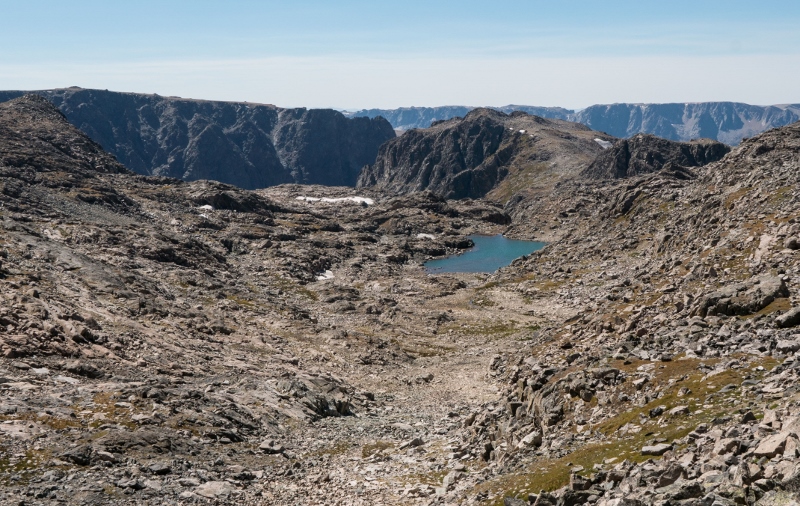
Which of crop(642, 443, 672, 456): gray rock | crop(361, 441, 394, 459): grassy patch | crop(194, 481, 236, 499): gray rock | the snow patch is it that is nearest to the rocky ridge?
crop(642, 443, 672, 456): gray rock

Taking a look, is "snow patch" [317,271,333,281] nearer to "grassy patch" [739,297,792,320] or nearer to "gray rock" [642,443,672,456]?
"grassy patch" [739,297,792,320]

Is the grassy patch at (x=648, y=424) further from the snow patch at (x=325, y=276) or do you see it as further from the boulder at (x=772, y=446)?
the snow patch at (x=325, y=276)

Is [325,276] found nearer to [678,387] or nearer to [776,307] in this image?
[776,307]

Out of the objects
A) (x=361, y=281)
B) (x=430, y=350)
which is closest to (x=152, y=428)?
(x=430, y=350)

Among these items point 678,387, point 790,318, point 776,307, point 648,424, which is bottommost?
point 648,424

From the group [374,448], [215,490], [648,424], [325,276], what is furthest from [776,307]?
[325,276]

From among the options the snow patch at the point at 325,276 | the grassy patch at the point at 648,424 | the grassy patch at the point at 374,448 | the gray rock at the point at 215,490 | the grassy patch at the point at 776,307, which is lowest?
the snow patch at the point at 325,276

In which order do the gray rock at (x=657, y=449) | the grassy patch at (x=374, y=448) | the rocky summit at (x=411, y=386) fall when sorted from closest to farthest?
the gray rock at (x=657, y=449), the rocky summit at (x=411, y=386), the grassy patch at (x=374, y=448)

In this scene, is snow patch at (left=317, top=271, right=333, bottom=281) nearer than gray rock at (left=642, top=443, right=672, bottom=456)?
No

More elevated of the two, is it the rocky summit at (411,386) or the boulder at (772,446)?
the boulder at (772,446)

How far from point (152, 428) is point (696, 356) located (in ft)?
103

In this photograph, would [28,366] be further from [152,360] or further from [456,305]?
[456,305]

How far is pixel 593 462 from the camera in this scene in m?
26.2

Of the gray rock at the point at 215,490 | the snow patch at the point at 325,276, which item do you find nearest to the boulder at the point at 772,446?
the gray rock at the point at 215,490
